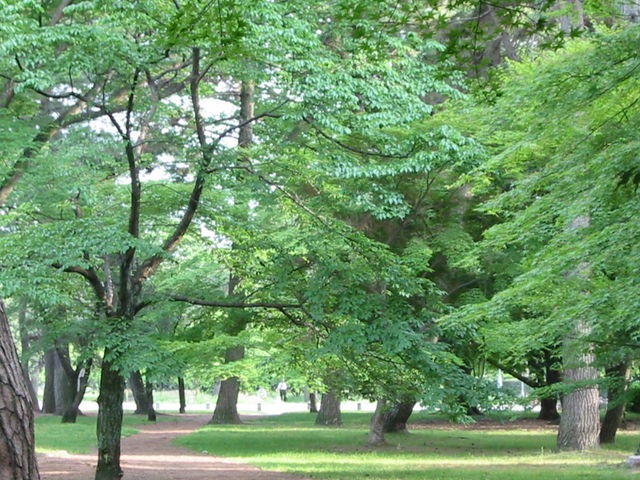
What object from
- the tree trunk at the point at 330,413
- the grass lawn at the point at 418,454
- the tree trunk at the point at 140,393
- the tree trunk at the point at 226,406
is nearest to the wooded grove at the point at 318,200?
the grass lawn at the point at 418,454

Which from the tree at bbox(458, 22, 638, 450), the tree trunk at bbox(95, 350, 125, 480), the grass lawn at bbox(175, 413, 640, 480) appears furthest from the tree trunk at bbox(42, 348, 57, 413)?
the tree at bbox(458, 22, 638, 450)

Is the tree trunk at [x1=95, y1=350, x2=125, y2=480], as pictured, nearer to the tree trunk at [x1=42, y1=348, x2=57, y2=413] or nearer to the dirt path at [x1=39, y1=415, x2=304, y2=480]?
the dirt path at [x1=39, y1=415, x2=304, y2=480]

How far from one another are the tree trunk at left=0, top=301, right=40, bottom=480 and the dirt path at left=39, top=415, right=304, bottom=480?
433 inches

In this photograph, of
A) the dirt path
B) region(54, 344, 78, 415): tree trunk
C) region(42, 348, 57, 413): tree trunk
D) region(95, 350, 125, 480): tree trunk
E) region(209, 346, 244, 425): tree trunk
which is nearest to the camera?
region(95, 350, 125, 480): tree trunk

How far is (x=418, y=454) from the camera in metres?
18.3

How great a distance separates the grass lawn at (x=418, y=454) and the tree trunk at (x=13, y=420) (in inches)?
426

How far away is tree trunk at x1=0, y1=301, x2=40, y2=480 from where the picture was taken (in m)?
2.77

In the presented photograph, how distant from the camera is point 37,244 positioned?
459 inches

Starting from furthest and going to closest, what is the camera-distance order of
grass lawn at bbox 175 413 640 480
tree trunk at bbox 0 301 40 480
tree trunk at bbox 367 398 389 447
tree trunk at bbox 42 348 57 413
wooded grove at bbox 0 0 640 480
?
tree trunk at bbox 42 348 57 413 → tree trunk at bbox 367 398 389 447 → grass lawn at bbox 175 413 640 480 → wooded grove at bbox 0 0 640 480 → tree trunk at bbox 0 301 40 480

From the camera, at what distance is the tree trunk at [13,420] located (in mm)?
2766

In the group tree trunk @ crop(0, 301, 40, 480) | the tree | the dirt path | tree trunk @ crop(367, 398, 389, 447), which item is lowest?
the dirt path

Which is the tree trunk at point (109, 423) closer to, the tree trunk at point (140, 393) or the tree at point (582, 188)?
the tree at point (582, 188)

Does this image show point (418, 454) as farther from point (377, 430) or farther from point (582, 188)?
point (582, 188)

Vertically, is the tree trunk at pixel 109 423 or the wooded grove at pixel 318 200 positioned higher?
the wooded grove at pixel 318 200
